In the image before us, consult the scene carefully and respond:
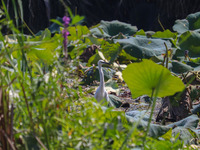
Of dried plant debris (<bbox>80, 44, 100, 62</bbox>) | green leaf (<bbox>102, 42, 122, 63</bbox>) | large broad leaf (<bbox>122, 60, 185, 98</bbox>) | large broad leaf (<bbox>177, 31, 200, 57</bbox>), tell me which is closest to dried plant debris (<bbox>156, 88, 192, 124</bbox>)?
large broad leaf (<bbox>122, 60, 185, 98</bbox>)

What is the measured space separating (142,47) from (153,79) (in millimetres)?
2260

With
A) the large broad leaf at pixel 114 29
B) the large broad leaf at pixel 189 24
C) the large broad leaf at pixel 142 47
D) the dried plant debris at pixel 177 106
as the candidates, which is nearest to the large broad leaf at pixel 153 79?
the dried plant debris at pixel 177 106

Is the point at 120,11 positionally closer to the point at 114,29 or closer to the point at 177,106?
the point at 114,29

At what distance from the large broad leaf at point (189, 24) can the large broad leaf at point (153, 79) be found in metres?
3.12

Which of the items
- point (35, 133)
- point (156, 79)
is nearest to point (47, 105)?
point (35, 133)

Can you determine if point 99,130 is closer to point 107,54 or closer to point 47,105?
point 47,105

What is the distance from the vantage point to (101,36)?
5.10 metres

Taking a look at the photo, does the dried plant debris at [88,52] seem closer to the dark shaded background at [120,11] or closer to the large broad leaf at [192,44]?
the large broad leaf at [192,44]

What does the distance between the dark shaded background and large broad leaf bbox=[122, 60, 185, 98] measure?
4490 millimetres

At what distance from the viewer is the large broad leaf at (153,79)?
174 cm

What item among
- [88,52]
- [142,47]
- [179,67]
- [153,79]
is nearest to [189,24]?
[142,47]

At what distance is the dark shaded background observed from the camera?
21.1ft

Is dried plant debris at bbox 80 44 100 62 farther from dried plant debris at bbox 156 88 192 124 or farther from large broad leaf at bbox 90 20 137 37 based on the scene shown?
dried plant debris at bbox 156 88 192 124

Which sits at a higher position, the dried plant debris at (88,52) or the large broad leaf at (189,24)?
the large broad leaf at (189,24)
